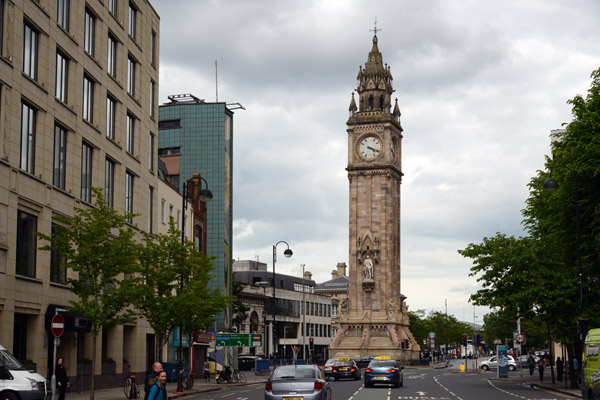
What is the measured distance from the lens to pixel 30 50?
3525 cm

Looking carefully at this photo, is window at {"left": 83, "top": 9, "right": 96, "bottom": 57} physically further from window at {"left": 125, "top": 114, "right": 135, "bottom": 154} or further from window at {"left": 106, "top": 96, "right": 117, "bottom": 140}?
window at {"left": 125, "top": 114, "right": 135, "bottom": 154}

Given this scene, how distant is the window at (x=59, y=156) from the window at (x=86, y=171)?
242 cm

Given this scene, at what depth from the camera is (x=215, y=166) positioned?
→ 81.4 meters

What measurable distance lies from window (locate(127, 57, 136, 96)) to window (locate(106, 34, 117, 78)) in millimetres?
2528

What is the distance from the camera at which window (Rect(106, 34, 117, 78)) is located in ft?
152

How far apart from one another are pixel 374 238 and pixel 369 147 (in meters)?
11.4

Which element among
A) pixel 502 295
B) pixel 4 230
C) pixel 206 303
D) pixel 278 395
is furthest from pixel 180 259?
pixel 278 395

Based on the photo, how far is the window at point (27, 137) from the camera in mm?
34281

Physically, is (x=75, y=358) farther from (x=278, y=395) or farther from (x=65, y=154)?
(x=278, y=395)

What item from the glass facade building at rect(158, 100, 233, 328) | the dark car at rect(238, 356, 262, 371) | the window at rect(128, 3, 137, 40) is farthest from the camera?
the dark car at rect(238, 356, 262, 371)

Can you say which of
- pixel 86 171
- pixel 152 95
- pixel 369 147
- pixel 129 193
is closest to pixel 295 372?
pixel 86 171

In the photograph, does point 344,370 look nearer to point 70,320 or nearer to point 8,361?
point 70,320

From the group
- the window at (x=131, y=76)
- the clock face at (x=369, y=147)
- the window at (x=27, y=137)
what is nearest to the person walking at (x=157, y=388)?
the window at (x=27, y=137)

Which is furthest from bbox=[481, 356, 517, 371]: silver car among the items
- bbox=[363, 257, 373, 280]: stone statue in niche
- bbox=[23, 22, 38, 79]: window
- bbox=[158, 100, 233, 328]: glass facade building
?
bbox=[23, 22, 38, 79]: window
